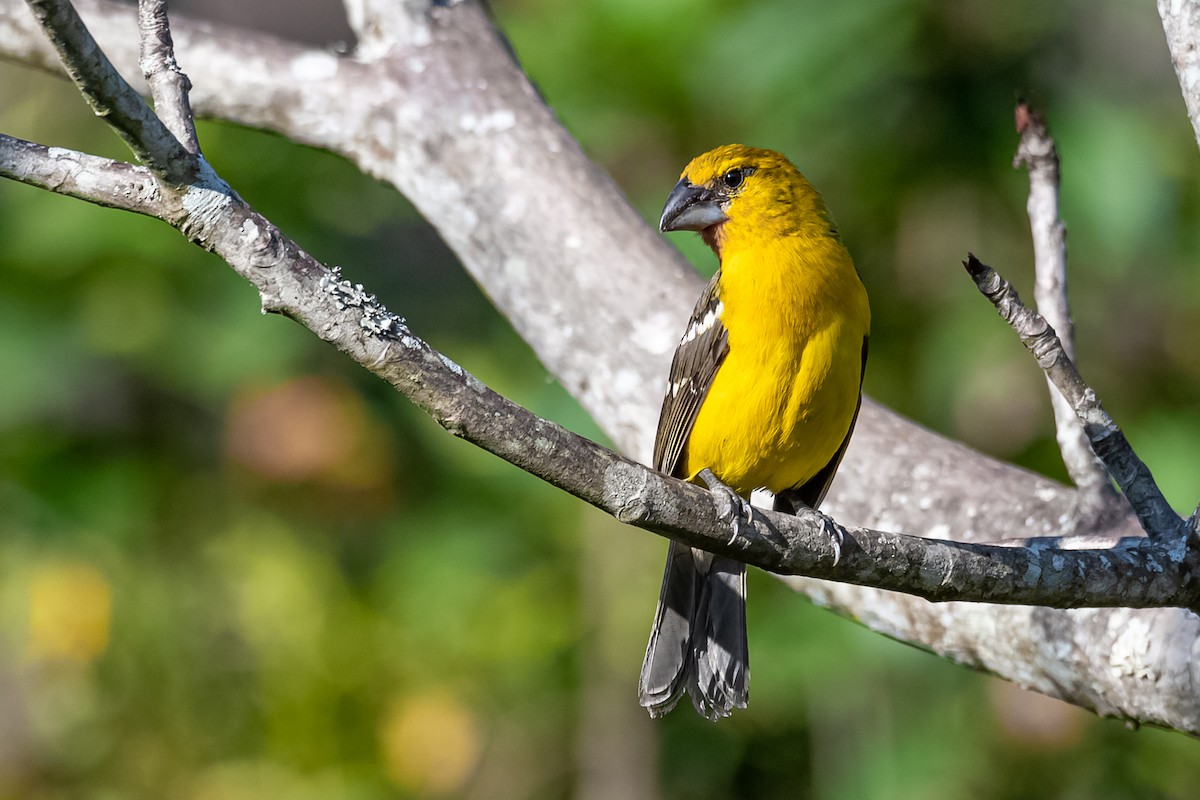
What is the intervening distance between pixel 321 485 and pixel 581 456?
106 inches

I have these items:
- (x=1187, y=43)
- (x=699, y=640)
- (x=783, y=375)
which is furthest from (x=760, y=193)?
(x=1187, y=43)

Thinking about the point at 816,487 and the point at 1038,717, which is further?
the point at 1038,717

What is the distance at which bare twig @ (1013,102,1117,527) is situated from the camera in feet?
9.55

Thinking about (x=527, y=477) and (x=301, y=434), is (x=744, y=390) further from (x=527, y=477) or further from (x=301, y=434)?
(x=301, y=434)

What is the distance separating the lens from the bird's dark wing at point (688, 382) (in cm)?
322

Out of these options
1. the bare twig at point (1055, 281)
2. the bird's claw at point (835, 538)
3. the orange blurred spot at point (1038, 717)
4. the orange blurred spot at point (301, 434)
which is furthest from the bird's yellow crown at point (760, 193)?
the orange blurred spot at point (1038, 717)

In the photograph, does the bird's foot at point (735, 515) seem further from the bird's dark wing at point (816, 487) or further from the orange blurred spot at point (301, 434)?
the orange blurred spot at point (301, 434)

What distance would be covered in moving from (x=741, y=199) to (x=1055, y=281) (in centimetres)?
92

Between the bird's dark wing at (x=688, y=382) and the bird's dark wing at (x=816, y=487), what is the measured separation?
376 millimetres

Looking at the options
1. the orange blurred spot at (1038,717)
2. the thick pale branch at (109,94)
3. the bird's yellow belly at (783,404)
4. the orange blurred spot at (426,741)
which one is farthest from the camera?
the orange blurred spot at (426,741)

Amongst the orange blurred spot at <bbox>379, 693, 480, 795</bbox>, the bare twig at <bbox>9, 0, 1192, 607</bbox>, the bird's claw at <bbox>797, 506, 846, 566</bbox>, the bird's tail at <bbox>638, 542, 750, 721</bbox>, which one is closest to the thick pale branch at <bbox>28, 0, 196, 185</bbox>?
the bare twig at <bbox>9, 0, 1192, 607</bbox>

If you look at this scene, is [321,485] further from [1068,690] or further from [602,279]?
[1068,690]

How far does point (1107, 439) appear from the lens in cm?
237

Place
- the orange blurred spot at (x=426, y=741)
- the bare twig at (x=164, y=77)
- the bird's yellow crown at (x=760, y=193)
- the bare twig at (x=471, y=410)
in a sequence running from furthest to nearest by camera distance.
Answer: the orange blurred spot at (x=426, y=741), the bird's yellow crown at (x=760, y=193), the bare twig at (x=164, y=77), the bare twig at (x=471, y=410)
